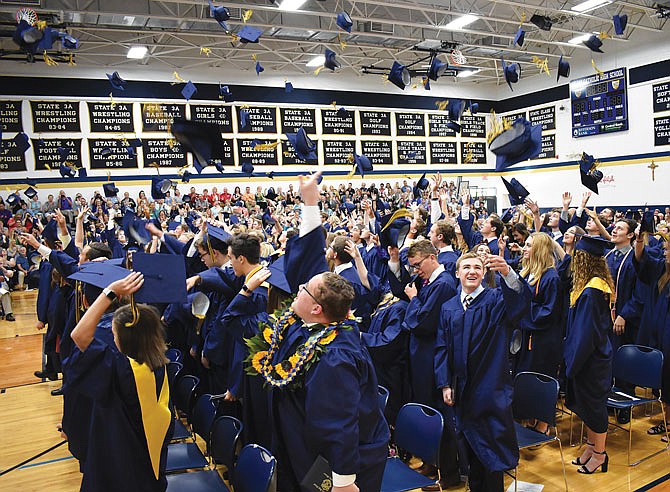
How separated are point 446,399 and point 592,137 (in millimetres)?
22369

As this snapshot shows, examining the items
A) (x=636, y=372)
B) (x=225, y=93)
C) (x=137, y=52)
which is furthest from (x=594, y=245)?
(x=137, y=52)

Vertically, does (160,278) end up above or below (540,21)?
below

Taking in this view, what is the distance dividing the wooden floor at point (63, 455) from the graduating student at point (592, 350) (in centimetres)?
22

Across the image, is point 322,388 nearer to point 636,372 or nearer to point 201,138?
point 201,138

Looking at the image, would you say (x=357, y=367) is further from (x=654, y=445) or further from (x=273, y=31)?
(x=273, y=31)

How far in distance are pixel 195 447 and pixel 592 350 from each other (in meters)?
3.07

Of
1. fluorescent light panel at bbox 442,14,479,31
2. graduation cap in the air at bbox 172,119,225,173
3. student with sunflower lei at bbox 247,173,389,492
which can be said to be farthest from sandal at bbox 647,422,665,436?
fluorescent light panel at bbox 442,14,479,31

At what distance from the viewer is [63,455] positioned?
5086 mm

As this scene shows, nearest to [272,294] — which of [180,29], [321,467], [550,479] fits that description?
[321,467]

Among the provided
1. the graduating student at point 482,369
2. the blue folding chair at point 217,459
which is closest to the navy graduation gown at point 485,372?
the graduating student at point 482,369

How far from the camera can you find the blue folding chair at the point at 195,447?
3.56 metres

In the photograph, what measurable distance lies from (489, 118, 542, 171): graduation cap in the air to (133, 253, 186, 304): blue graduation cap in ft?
14.2

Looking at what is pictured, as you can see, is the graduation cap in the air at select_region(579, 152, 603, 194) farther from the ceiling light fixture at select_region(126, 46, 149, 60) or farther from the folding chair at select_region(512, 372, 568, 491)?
the ceiling light fixture at select_region(126, 46, 149, 60)

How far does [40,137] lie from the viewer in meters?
18.5
